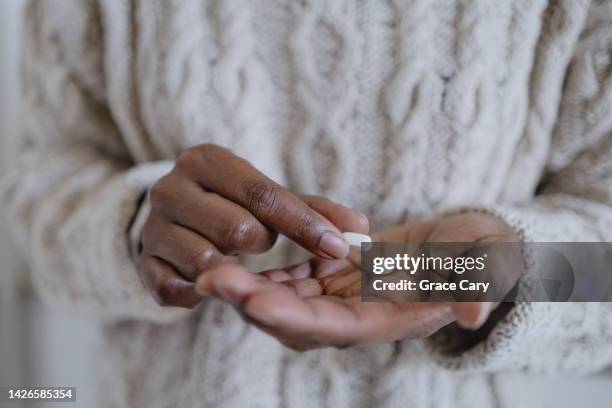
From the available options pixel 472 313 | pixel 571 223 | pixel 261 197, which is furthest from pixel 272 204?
pixel 571 223

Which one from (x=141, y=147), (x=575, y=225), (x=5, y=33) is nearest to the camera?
(x=575, y=225)

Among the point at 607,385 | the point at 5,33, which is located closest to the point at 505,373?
the point at 607,385

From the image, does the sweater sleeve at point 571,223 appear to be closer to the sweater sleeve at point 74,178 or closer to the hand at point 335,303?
the hand at point 335,303

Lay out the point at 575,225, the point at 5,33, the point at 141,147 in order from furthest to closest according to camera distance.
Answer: the point at 5,33, the point at 141,147, the point at 575,225

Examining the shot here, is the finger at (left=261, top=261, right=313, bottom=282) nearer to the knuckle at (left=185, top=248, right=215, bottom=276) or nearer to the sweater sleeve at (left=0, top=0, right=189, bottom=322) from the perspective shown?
the knuckle at (left=185, top=248, right=215, bottom=276)

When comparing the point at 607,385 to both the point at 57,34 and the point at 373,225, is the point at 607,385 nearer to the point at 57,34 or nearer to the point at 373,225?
the point at 373,225

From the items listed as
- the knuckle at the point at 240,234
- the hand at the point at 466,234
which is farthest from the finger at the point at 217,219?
the hand at the point at 466,234

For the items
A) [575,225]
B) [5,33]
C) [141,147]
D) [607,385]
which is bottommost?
[607,385]

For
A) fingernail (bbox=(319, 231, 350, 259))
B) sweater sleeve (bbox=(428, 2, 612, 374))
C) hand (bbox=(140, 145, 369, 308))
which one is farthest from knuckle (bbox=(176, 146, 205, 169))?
sweater sleeve (bbox=(428, 2, 612, 374))
